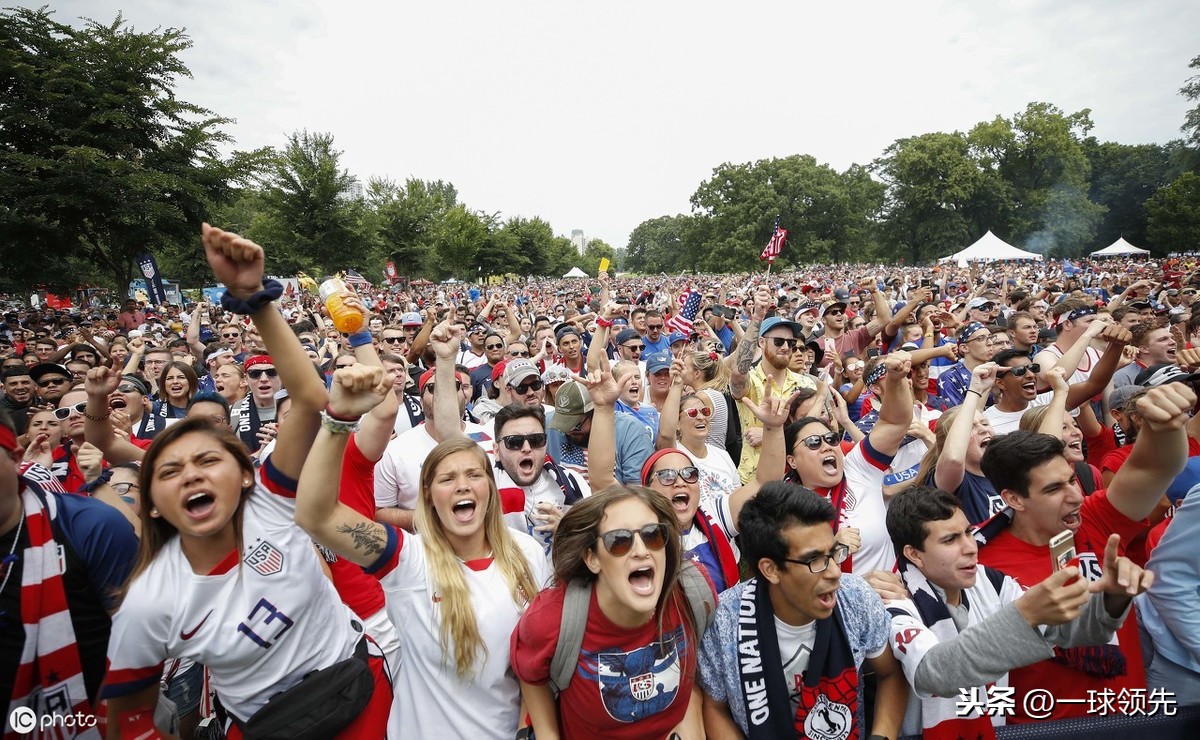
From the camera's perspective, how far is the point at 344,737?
2.21m

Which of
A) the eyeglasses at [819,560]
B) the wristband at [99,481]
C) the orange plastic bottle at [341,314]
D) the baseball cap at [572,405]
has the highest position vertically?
the orange plastic bottle at [341,314]

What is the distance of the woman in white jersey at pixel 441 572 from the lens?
196cm

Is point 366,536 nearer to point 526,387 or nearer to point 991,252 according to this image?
point 526,387

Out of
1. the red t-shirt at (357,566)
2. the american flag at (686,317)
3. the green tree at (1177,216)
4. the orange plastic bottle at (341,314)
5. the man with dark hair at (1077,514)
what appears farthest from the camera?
the green tree at (1177,216)

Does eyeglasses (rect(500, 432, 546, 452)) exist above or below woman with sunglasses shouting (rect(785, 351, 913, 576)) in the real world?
above

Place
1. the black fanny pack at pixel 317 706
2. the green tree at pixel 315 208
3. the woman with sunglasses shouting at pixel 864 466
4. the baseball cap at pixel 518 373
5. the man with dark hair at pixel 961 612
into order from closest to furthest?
the man with dark hair at pixel 961 612
the black fanny pack at pixel 317 706
the woman with sunglasses shouting at pixel 864 466
the baseball cap at pixel 518 373
the green tree at pixel 315 208

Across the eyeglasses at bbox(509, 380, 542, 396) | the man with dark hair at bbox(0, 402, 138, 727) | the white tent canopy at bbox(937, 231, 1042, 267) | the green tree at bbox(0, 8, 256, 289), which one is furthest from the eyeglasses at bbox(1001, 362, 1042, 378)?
the white tent canopy at bbox(937, 231, 1042, 267)

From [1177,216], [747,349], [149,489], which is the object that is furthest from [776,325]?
[1177,216]

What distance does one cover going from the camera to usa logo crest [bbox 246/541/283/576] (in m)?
2.06

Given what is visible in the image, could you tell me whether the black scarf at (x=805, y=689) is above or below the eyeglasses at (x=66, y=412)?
below

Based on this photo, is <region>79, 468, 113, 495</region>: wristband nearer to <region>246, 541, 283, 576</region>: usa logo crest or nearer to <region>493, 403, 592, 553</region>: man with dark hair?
<region>246, 541, 283, 576</region>: usa logo crest

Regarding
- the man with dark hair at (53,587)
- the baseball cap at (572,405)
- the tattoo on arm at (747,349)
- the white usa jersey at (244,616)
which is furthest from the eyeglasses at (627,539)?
the tattoo on arm at (747,349)

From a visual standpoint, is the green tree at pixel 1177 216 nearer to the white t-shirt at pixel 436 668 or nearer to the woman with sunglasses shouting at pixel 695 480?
the woman with sunglasses shouting at pixel 695 480

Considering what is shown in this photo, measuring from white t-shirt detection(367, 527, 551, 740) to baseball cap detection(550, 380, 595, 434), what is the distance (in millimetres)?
1657
